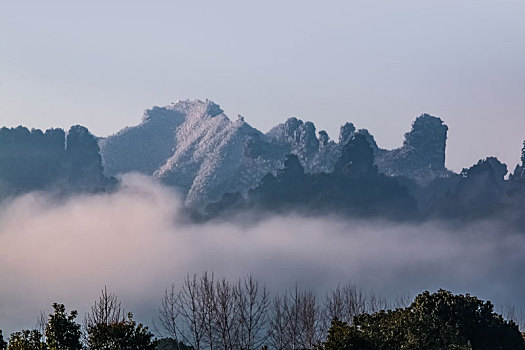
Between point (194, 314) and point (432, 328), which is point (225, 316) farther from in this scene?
point (432, 328)

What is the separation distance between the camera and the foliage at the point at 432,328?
34.7 meters

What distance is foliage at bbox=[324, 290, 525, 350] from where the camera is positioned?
34.7 metres

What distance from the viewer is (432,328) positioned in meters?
38.8

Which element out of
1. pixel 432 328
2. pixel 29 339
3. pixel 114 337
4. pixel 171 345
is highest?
pixel 171 345

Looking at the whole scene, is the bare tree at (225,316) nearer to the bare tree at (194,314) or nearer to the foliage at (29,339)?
the bare tree at (194,314)

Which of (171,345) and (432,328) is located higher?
(171,345)

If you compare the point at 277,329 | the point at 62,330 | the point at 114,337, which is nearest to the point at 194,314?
the point at 277,329

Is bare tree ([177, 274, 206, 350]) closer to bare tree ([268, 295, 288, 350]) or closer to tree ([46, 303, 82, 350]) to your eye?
bare tree ([268, 295, 288, 350])

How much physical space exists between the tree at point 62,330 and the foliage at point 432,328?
11.6 metres

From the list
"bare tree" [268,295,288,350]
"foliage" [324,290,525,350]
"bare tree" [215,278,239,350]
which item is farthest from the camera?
"bare tree" [268,295,288,350]

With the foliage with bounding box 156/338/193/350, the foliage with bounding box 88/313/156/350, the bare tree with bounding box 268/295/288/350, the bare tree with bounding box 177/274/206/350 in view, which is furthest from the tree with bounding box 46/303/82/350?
the foliage with bounding box 156/338/193/350

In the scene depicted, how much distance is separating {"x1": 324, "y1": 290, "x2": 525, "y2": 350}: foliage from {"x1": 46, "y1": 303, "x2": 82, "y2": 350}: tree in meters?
11.6

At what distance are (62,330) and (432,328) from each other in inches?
645

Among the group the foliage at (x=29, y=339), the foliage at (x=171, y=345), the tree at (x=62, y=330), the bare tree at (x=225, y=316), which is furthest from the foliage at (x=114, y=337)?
the foliage at (x=171, y=345)
